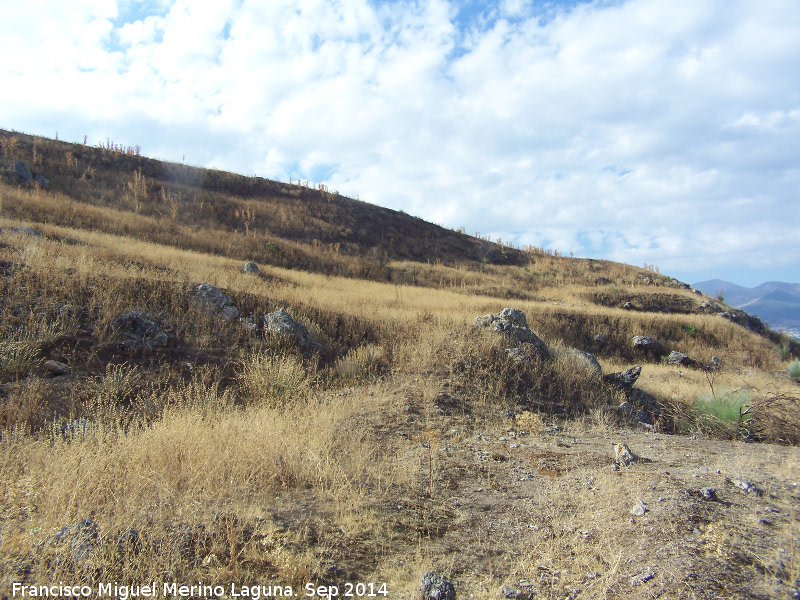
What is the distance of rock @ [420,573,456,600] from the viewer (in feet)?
9.01

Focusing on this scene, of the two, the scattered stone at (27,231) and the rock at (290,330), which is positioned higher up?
the scattered stone at (27,231)

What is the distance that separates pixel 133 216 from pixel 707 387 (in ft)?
76.6

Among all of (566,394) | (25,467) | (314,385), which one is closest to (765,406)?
(566,394)

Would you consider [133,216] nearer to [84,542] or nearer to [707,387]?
[84,542]

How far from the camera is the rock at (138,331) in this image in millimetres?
7715

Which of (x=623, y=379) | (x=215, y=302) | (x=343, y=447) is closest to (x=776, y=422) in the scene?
(x=623, y=379)

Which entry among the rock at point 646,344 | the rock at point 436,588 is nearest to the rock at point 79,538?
the rock at point 436,588

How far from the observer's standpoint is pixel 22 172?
20.4m

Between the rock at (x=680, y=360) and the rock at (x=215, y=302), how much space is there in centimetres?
1577

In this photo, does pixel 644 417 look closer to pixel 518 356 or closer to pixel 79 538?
pixel 518 356

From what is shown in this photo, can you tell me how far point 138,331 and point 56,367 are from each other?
1.53 metres

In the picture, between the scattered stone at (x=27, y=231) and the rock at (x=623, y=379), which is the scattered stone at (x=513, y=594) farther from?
the scattered stone at (x=27, y=231)

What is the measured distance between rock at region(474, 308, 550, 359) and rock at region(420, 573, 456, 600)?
7.31 meters

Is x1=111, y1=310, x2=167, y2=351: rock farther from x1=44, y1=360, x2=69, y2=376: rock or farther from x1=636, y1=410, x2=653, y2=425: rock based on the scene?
x1=636, y1=410, x2=653, y2=425: rock
